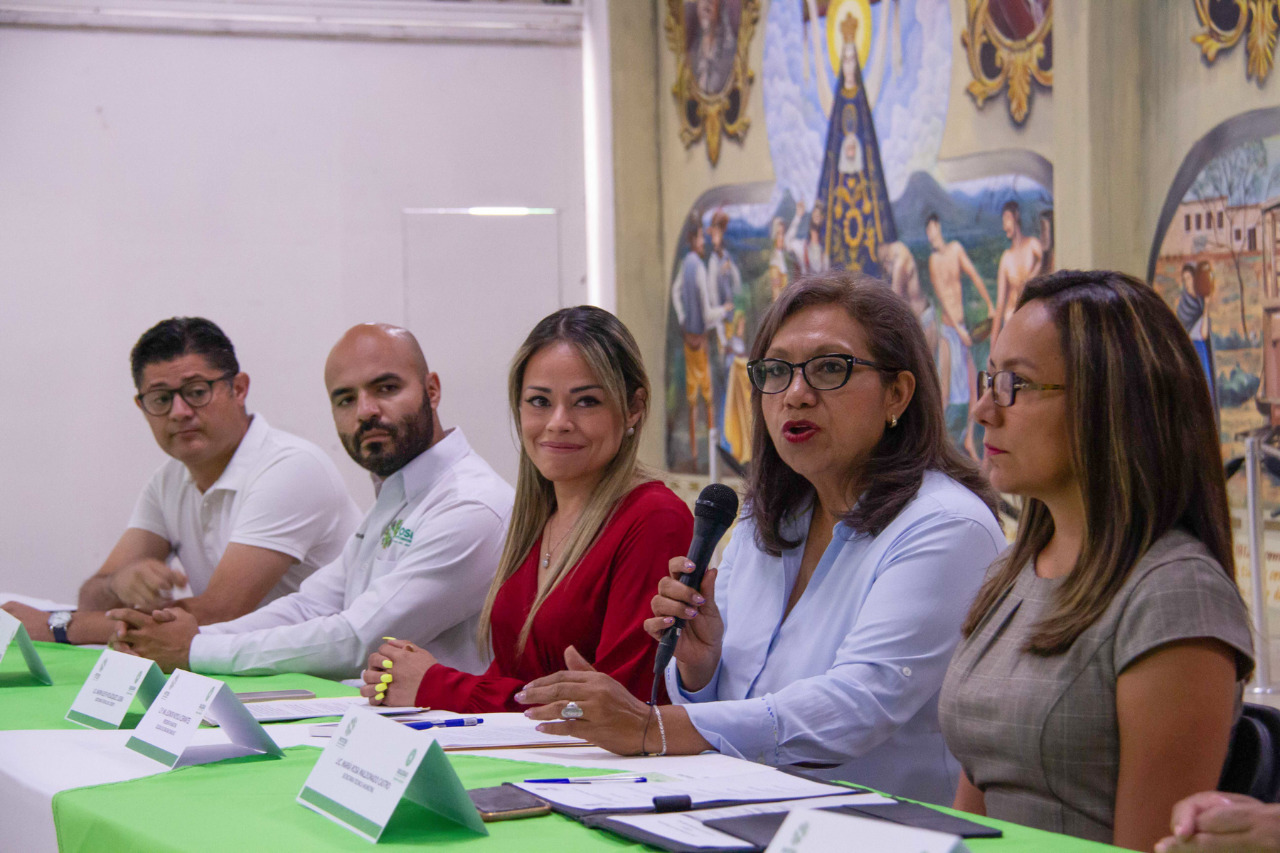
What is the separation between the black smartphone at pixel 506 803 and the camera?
165cm

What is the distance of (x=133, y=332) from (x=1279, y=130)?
588 cm

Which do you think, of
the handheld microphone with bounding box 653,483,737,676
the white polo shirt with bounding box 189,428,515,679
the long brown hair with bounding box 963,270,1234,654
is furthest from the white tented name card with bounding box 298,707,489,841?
the white polo shirt with bounding box 189,428,515,679

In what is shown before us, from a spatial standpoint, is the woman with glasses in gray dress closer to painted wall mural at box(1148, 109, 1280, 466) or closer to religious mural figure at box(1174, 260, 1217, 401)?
painted wall mural at box(1148, 109, 1280, 466)

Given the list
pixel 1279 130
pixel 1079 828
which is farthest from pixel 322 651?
pixel 1279 130

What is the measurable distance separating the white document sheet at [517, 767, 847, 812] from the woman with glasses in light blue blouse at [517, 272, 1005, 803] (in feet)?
0.90

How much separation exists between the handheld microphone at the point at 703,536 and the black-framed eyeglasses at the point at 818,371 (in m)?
0.30

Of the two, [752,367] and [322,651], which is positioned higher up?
[752,367]

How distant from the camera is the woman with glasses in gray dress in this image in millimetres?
1754

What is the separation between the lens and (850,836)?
3.89 feet

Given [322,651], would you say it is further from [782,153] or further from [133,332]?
[133,332]

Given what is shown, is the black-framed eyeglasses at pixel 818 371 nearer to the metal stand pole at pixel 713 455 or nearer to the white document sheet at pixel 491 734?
the white document sheet at pixel 491 734

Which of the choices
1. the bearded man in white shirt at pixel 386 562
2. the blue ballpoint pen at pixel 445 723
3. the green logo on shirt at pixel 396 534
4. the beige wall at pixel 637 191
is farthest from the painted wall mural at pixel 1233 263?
the beige wall at pixel 637 191

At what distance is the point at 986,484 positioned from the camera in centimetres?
249

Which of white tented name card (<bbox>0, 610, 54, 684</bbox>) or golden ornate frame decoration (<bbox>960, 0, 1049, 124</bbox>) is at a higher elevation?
golden ornate frame decoration (<bbox>960, 0, 1049, 124</bbox>)
